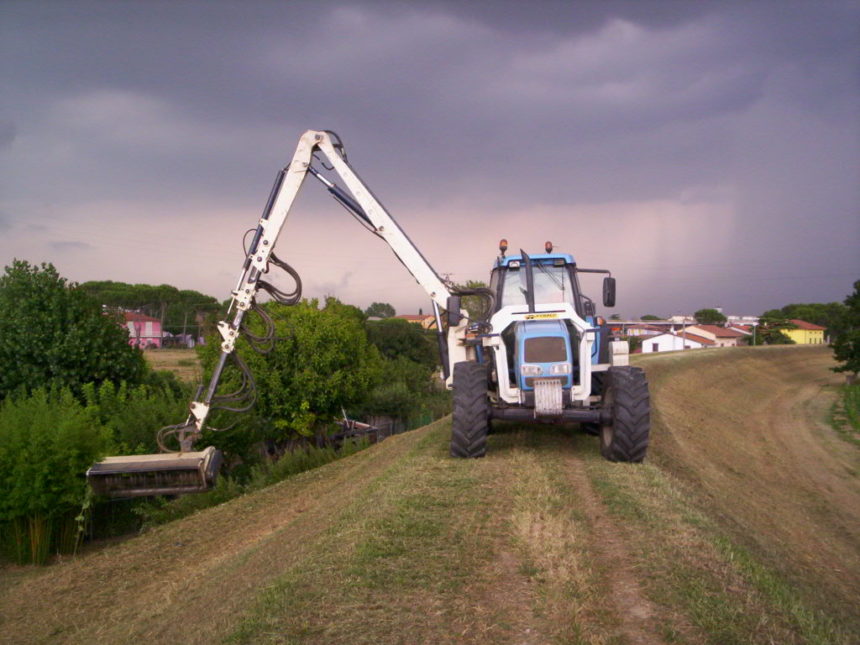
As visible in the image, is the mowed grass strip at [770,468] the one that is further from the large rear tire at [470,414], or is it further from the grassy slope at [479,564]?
the large rear tire at [470,414]

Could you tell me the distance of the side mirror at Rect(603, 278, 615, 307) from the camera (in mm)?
10695

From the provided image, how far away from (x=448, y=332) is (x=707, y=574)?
6468 mm

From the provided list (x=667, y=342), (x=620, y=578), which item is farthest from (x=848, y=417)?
(x=667, y=342)

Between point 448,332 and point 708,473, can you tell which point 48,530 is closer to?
point 448,332

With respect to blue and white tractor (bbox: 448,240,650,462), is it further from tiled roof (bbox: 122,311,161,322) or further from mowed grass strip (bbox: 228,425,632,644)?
tiled roof (bbox: 122,311,161,322)

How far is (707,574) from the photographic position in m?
5.28

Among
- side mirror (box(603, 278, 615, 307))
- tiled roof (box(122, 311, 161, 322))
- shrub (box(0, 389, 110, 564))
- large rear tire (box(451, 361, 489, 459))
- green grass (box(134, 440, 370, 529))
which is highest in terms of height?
tiled roof (box(122, 311, 161, 322))

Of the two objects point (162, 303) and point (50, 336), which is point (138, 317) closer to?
point (162, 303)

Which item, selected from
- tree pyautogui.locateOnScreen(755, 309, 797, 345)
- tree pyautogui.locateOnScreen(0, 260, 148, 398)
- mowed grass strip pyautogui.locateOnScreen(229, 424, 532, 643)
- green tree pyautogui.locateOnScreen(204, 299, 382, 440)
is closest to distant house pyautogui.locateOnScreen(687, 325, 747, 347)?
tree pyautogui.locateOnScreen(755, 309, 797, 345)

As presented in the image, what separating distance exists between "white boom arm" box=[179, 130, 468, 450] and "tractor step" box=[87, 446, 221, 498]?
780 millimetres

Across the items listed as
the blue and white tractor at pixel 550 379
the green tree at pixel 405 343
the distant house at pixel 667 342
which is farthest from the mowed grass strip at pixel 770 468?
the distant house at pixel 667 342

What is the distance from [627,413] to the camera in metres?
9.22

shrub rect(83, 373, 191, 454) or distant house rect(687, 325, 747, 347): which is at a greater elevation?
distant house rect(687, 325, 747, 347)

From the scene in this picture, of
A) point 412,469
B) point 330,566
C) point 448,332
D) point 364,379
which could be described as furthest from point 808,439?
point 330,566
